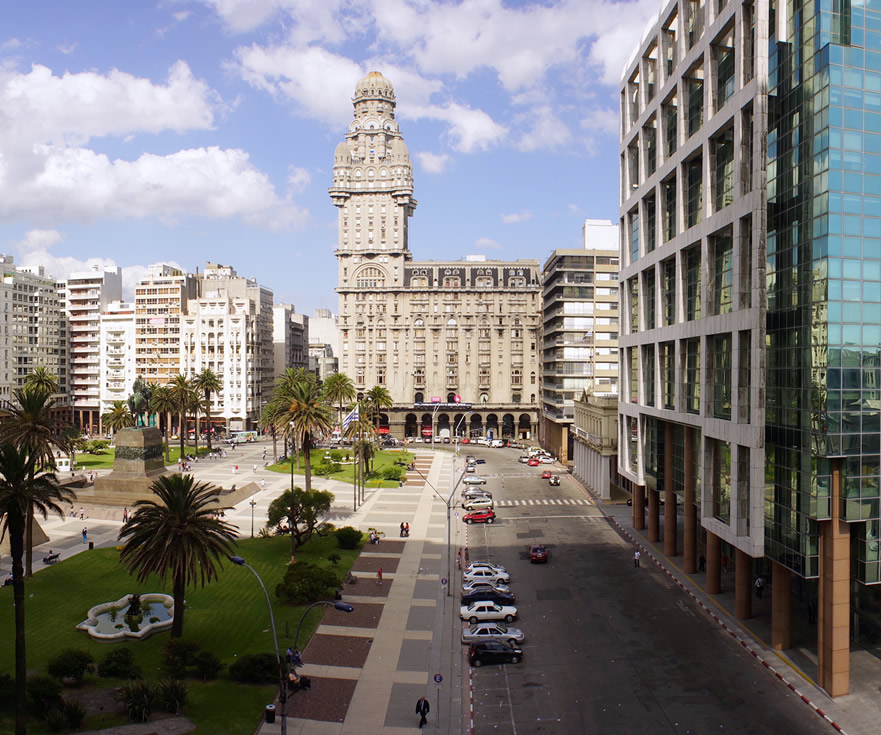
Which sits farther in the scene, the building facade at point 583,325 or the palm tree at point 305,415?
the building facade at point 583,325

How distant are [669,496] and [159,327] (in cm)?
14167

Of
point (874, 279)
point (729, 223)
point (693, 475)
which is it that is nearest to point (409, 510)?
point (693, 475)

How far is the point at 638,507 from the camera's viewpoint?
70.8 meters

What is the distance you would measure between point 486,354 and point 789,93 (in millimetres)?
122498

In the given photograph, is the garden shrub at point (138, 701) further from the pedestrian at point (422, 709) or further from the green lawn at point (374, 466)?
the green lawn at point (374, 466)

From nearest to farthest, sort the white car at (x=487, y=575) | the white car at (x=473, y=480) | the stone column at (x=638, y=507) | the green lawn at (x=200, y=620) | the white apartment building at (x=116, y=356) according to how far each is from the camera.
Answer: the green lawn at (x=200, y=620), the white car at (x=487, y=575), the stone column at (x=638, y=507), the white car at (x=473, y=480), the white apartment building at (x=116, y=356)

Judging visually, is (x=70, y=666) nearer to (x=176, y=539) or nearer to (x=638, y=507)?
(x=176, y=539)

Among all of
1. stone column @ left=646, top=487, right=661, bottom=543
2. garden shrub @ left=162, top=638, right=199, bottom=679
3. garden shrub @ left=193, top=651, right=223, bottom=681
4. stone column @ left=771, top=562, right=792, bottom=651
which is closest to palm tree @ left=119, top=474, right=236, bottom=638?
garden shrub @ left=162, top=638, right=199, bottom=679

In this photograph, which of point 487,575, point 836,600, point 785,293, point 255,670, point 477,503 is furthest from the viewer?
point 477,503

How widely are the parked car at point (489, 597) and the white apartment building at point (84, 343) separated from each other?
15288 centimetres

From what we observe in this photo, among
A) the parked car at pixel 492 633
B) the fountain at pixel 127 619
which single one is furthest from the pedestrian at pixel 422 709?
the fountain at pixel 127 619

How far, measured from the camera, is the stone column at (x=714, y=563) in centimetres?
4931

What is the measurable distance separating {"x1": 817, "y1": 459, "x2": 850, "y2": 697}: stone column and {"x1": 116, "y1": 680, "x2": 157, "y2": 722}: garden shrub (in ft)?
106

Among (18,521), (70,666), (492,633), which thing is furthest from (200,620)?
(492,633)
